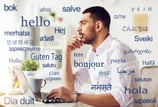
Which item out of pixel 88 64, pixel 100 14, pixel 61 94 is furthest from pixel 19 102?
pixel 100 14

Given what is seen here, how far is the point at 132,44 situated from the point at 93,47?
6.4 inches

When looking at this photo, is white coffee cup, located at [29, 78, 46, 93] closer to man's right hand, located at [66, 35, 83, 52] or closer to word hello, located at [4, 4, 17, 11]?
man's right hand, located at [66, 35, 83, 52]

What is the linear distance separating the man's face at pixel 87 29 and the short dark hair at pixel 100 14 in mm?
17

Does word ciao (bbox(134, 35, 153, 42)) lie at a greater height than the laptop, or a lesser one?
greater

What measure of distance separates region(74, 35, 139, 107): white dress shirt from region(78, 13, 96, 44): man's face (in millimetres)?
46

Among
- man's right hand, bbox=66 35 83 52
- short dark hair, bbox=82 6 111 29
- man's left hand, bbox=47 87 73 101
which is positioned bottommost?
man's left hand, bbox=47 87 73 101

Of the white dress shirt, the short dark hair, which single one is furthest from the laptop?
the short dark hair

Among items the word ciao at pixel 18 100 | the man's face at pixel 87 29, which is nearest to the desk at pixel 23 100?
the word ciao at pixel 18 100

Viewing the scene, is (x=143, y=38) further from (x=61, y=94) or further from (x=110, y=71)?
(x=61, y=94)

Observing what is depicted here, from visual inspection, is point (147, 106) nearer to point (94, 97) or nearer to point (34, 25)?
point (94, 97)

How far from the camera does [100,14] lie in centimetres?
129

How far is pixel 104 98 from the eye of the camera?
4.19 feet

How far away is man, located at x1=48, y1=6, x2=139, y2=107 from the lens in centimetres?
128

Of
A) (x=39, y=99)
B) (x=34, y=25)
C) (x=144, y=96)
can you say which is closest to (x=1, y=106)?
(x=39, y=99)
